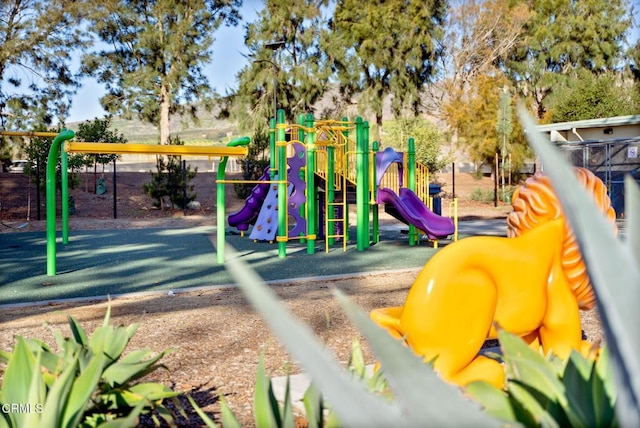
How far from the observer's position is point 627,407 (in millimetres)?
867

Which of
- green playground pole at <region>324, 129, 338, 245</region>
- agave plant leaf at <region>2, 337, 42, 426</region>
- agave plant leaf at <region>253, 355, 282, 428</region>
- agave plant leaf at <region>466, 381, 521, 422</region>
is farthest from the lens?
green playground pole at <region>324, 129, 338, 245</region>

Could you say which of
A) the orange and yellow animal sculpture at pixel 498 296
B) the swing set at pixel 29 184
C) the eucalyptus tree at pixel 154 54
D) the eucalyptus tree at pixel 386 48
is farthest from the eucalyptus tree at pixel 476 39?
the orange and yellow animal sculpture at pixel 498 296

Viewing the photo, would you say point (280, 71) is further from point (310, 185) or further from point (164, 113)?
point (310, 185)

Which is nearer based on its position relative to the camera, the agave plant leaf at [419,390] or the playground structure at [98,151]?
the agave plant leaf at [419,390]

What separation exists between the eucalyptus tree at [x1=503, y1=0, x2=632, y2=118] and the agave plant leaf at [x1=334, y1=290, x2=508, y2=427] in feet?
161

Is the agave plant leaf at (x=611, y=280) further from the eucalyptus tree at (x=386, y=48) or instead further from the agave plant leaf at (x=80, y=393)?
the eucalyptus tree at (x=386, y=48)

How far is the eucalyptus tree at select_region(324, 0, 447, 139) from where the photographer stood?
4322cm

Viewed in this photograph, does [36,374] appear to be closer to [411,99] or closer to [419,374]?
[419,374]

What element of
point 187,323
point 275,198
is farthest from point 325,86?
point 187,323

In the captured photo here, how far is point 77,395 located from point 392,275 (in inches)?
288

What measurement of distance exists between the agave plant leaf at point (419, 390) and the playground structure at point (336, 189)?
10.4 m

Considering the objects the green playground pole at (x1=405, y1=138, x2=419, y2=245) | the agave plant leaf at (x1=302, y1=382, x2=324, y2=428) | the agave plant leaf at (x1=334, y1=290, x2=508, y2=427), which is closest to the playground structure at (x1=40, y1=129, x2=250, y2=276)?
the green playground pole at (x1=405, y1=138, x2=419, y2=245)

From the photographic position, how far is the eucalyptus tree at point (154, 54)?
123ft

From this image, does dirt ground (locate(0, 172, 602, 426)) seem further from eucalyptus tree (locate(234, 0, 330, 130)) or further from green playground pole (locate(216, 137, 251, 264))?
eucalyptus tree (locate(234, 0, 330, 130))
